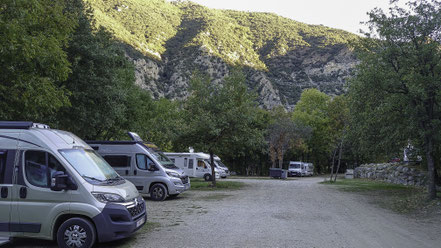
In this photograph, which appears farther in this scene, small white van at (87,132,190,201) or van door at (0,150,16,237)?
small white van at (87,132,190,201)

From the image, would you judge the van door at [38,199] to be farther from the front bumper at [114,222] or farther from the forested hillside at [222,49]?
the forested hillside at [222,49]

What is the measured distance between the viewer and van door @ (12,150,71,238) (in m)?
6.59

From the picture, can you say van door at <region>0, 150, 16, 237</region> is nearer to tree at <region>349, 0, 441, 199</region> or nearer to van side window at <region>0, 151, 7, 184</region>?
van side window at <region>0, 151, 7, 184</region>

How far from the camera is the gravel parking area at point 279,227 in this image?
7477mm

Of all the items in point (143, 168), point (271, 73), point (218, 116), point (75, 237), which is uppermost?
point (271, 73)

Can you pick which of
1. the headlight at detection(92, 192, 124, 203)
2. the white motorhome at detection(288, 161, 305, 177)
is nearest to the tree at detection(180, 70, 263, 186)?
the headlight at detection(92, 192, 124, 203)

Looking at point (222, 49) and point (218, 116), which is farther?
point (222, 49)

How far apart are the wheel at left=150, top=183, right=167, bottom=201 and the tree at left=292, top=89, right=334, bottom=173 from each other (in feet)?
136

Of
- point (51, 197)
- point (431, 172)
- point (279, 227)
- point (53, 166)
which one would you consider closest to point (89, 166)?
point (53, 166)

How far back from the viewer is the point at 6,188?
6.68m

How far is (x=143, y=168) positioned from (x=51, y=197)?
8481 millimetres

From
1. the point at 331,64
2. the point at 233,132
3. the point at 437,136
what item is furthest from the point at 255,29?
the point at 437,136

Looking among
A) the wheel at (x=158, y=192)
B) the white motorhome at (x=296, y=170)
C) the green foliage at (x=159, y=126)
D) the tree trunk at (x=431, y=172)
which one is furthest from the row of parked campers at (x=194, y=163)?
the white motorhome at (x=296, y=170)

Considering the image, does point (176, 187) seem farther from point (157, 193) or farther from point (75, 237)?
point (75, 237)
